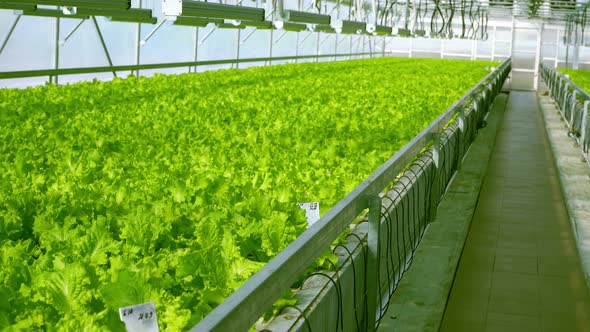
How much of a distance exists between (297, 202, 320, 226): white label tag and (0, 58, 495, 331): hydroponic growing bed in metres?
0.07

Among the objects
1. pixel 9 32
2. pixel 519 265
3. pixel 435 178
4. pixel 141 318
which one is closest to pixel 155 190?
pixel 141 318

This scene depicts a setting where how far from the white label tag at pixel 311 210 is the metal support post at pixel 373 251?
1.19 ft

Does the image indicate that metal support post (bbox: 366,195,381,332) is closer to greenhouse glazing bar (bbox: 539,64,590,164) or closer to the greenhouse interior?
the greenhouse interior

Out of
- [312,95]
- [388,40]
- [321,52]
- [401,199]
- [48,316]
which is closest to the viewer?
[48,316]

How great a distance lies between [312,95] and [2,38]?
4793 mm

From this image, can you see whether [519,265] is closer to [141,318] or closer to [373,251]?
[373,251]

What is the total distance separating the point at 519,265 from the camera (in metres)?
7.71

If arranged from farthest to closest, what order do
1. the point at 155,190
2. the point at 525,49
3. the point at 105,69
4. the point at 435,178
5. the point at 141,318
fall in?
the point at 525,49
the point at 105,69
the point at 435,178
the point at 155,190
the point at 141,318

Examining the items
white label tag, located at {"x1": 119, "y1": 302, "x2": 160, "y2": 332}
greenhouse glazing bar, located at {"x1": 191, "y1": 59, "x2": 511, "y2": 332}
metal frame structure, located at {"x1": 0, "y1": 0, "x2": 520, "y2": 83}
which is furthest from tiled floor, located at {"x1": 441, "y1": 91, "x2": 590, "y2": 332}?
white label tag, located at {"x1": 119, "y1": 302, "x2": 160, "y2": 332}

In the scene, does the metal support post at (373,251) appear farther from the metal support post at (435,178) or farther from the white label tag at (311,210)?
the metal support post at (435,178)

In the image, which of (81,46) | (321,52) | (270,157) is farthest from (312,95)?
(321,52)

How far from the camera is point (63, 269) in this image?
2.71 meters

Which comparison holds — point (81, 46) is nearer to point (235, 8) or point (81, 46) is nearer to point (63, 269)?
point (235, 8)

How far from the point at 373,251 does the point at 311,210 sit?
0.52 m
